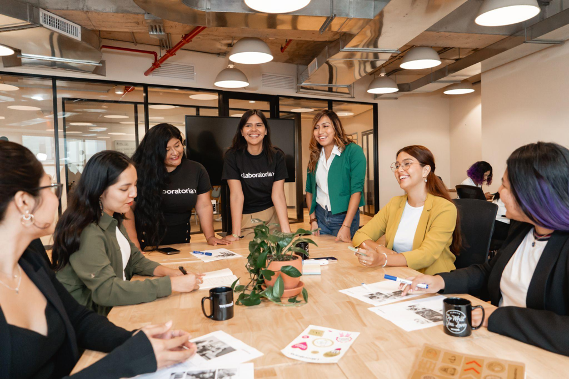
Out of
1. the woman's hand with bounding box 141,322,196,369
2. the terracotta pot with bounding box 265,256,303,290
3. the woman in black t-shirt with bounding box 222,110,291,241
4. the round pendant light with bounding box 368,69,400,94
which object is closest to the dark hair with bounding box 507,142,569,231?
the terracotta pot with bounding box 265,256,303,290

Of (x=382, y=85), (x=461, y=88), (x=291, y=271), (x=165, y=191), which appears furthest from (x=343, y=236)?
(x=461, y=88)

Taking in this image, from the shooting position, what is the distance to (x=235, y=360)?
3.29 ft

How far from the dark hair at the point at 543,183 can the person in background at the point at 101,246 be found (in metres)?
1.19

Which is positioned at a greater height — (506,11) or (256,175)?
(506,11)

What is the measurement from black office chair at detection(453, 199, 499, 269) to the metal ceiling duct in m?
3.96

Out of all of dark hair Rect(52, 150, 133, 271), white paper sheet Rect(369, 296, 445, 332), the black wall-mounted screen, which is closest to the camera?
white paper sheet Rect(369, 296, 445, 332)

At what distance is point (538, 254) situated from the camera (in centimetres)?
131

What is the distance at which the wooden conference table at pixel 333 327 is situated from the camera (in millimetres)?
944

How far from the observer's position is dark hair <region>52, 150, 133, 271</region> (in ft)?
4.77

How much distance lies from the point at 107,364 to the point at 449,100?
934 centimetres

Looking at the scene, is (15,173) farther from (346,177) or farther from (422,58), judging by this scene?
(422,58)

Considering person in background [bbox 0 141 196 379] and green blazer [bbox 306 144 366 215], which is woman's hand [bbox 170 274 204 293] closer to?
person in background [bbox 0 141 196 379]

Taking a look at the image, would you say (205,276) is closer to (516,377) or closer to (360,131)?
(516,377)

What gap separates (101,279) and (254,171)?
177 cm
